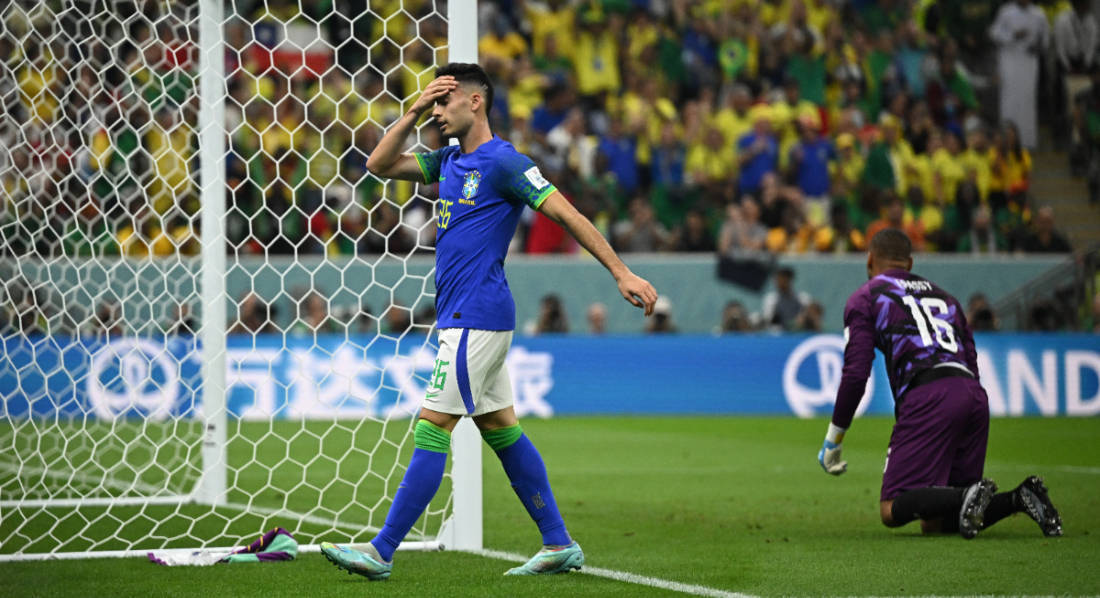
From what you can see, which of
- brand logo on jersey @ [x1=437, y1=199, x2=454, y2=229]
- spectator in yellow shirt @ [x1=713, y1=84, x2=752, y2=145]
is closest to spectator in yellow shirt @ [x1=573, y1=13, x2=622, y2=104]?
spectator in yellow shirt @ [x1=713, y1=84, x2=752, y2=145]

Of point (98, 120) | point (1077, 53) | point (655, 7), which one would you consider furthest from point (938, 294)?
point (1077, 53)

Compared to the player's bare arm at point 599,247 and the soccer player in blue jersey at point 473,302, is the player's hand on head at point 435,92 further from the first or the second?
the player's bare arm at point 599,247

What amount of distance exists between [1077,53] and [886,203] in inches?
219

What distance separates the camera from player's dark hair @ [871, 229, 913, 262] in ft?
23.8

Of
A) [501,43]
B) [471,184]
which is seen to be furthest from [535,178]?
[501,43]

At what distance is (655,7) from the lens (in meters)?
20.8

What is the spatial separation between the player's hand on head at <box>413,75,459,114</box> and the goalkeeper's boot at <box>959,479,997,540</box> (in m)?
3.16

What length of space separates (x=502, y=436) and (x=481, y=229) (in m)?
0.85

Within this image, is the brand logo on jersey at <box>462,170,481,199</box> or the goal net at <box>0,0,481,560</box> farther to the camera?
the goal net at <box>0,0,481,560</box>

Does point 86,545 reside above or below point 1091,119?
below

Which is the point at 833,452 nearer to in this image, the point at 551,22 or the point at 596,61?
the point at 596,61

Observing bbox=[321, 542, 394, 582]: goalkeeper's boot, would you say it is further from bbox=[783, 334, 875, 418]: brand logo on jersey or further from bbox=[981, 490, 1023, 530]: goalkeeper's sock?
bbox=[783, 334, 875, 418]: brand logo on jersey

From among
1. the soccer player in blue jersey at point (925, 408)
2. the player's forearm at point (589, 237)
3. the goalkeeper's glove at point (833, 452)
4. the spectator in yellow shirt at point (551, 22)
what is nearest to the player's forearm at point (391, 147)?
the player's forearm at point (589, 237)

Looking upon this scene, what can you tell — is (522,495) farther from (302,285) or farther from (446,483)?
(302,285)
